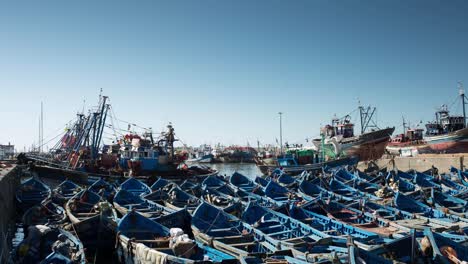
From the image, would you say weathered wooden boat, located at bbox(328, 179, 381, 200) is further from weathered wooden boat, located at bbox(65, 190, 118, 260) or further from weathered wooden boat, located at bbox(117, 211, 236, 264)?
weathered wooden boat, located at bbox(65, 190, 118, 260)

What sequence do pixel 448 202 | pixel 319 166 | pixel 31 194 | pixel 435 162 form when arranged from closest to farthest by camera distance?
pixel 448 202, pixel 31 194, pixel 435 162, pixel 319 166

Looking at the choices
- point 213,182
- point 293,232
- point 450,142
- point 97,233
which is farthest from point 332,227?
point 450,142

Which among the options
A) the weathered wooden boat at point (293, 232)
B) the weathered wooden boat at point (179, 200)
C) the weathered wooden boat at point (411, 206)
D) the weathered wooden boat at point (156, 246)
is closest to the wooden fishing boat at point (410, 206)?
the weathered wooden boat at point (411, 206)

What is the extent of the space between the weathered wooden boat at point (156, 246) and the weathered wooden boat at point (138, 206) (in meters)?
3.33

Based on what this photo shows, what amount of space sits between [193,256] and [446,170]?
40632mm

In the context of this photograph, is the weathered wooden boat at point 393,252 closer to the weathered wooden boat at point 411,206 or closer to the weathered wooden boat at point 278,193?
the weathered wooden boat at point 411,206

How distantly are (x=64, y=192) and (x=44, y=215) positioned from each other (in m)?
7.30

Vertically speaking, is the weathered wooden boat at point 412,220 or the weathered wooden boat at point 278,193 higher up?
the weathered wooden boat at point 278,193

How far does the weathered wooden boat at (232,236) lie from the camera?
11.7 metres

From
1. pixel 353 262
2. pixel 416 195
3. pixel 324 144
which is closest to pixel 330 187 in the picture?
pixel 416 195

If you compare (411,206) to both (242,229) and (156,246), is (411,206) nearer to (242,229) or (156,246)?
(242,229)

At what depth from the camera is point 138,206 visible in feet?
68.5

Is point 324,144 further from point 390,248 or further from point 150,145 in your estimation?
point 390,248

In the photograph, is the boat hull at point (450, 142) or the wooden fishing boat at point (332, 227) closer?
the wooden fishing boat at point (332, 227)
